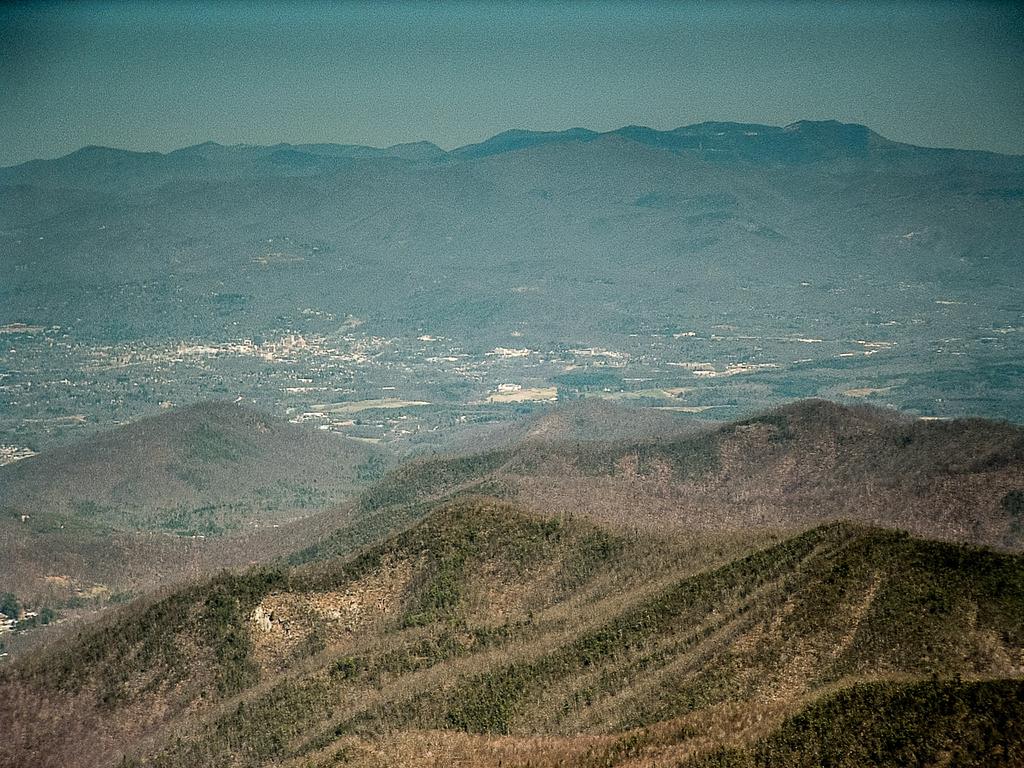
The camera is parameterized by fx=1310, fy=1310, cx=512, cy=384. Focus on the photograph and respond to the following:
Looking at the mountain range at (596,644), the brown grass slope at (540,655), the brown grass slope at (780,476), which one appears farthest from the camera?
the brown grass slope at (780,476)

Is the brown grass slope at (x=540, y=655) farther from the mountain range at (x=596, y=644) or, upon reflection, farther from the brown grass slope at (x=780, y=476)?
the brown grass slope at (x=780, y=476)

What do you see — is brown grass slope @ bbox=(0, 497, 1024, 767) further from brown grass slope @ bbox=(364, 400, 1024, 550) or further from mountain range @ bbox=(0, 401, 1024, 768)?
brown grass slope @ bbox=(364, 400, 1024, 550)

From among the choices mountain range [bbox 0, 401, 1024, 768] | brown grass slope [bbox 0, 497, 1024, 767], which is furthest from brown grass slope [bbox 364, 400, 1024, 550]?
brown grass slope [bbox 0, 497, 1024, 767]

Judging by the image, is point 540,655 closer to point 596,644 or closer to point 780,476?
point 596,644

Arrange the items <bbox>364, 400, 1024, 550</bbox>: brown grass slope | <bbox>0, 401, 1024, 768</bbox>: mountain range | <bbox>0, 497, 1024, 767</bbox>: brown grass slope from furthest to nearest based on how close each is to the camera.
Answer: <bbox>364, 400, 1024, 550</bbox>: brown grass slope < <bbox>0, 497, 1024, 767</bbox>: brown grass slope < <bbox>0, 401, 1024, 768</bbox>: mountain range

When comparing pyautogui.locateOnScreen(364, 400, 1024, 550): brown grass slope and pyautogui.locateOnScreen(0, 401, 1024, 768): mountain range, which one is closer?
pyautogui.locateOnScreen(0, 401, 1024, 768): mountain range

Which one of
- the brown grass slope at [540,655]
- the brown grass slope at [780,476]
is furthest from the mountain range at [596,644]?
the brown grass slope at [780,476]
